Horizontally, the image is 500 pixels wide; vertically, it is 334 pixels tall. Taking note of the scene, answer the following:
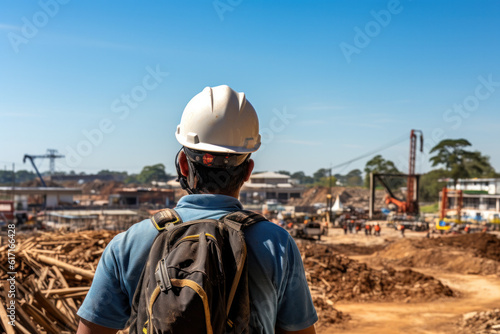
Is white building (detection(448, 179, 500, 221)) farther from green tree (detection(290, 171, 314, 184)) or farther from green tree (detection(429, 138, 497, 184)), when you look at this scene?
green tree (detection(290, 171, 314, 184))

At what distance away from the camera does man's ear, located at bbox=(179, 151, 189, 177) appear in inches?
80.4

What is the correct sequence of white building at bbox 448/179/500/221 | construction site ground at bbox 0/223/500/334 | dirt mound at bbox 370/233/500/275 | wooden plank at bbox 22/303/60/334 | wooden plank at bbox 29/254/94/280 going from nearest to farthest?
wooden plank at bbox 22/303/60/334 → construction site ground at bbox 0/223/500/334 → wooden plank at bbox 29/254/94/280 → dirt mound at bbox 370/233/500/275 → white building at bbox 448/179/500/221

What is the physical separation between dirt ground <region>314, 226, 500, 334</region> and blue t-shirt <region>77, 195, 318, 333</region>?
11230mm

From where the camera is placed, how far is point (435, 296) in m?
17.1

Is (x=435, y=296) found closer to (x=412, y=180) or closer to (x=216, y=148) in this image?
(x=216, y=148)

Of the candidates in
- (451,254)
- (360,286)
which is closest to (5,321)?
(360,286)

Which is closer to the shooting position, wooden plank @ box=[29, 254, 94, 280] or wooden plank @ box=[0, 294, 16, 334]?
wooden plank @ box=[0, 294, 16, 334]

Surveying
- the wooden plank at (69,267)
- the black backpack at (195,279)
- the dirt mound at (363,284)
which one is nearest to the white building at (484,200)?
the dirt mound at (363,284)

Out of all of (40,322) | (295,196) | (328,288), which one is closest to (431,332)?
(328,288)

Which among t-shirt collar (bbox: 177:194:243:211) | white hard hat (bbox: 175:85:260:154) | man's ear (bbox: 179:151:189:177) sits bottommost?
t-shirt collar (bbox: 177:194:243:211)

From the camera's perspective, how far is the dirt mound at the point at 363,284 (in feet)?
54.9

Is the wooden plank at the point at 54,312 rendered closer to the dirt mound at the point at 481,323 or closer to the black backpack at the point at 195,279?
the black backpack at the point at 195,279

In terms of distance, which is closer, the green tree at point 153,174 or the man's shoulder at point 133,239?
the man's shoulder at point 133,239

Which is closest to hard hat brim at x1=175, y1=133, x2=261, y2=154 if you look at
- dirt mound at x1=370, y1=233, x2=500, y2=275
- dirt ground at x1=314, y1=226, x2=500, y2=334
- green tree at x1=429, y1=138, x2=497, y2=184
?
dirt ground at x1=314, y1=226, x2=500, y2=334
